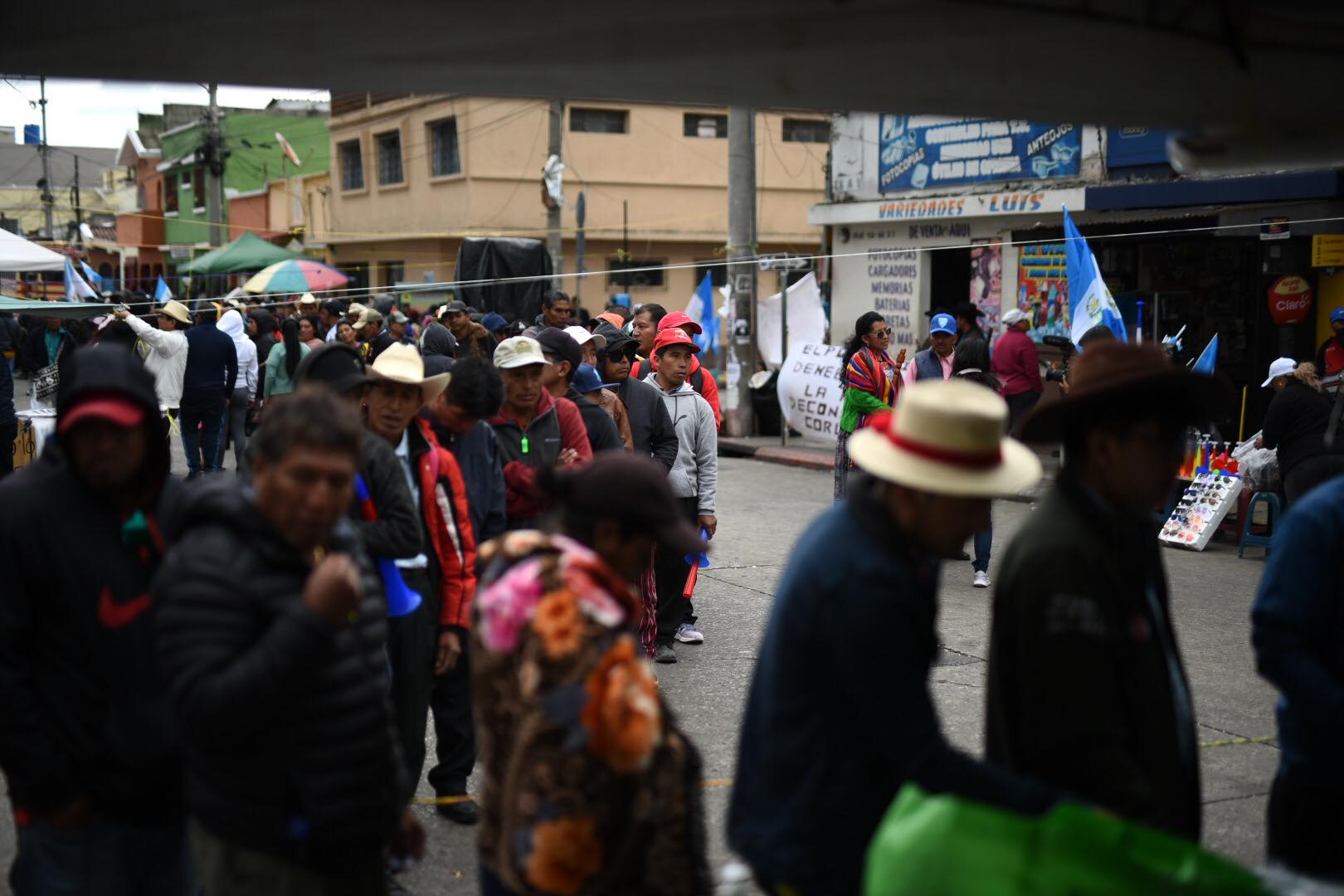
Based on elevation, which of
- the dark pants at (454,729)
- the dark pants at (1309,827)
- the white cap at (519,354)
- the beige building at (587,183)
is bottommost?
the dark pants at (454,729)

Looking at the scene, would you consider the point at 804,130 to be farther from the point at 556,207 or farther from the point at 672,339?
the point at 672,339

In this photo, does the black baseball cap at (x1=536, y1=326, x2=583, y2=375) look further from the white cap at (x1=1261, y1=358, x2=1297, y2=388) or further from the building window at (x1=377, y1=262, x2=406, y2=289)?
the building window at (x1=377, y1=262, x2=406, y2=289)

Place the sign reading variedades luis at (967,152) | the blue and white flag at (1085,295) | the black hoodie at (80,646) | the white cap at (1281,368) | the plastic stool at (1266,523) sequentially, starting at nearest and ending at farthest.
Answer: the black hoodie at (80,646) → the white cap at (1281,368) → the plastic stool at (1266,523) → the blue and white flag at (1085,295) → the sign reading variedades luis at (967,152)

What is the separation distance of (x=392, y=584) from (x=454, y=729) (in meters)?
0.99

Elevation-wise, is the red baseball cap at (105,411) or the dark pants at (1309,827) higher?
the red baseball cap at (105,411)

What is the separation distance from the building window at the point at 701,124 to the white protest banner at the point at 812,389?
2055 cm

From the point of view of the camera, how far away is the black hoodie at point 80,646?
301cm

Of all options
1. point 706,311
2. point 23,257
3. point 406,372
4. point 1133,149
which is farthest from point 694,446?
point 706,311

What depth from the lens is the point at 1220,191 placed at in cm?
1390

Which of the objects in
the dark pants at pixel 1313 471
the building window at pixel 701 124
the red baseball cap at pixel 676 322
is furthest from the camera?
the building window at pixel 701 124

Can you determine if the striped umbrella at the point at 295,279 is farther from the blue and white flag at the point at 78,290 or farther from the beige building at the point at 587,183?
the blue and white flag at the point at 78,290

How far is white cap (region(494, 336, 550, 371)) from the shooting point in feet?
19.5

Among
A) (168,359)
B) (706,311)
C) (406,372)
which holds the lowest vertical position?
(168,359)

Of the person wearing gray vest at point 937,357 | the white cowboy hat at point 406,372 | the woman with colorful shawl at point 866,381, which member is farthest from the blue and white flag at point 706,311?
the white cowboy hat at point 406,372
